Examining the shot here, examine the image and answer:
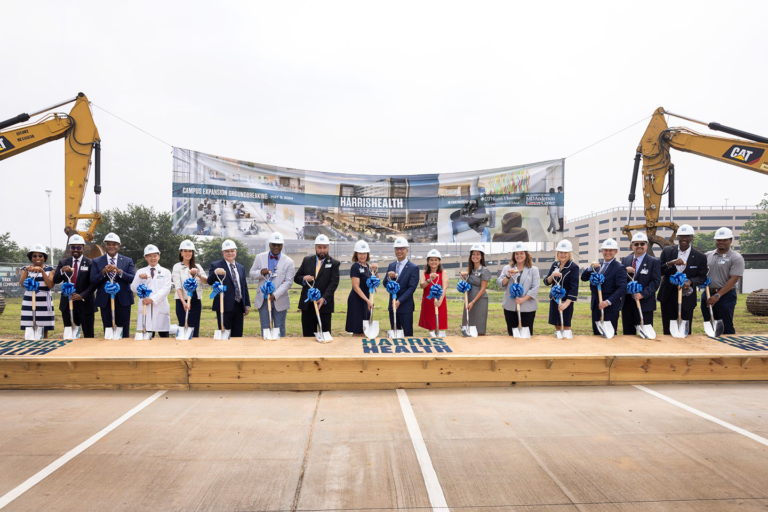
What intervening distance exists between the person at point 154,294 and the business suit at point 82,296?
0.74 m

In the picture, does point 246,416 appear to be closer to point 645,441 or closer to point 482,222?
point 645,441

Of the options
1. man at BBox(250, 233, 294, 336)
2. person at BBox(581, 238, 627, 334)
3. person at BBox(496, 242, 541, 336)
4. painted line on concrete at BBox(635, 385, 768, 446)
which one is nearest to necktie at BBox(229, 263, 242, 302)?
man at BBox(250, 233, 294, 336)

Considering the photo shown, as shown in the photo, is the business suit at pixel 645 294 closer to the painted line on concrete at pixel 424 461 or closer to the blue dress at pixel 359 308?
the blue dress at pixel 359 308

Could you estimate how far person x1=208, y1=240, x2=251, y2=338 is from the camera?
6.14 m

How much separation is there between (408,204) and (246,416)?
22.9 feet

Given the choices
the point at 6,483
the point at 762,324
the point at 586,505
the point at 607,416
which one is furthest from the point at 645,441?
the point at 762,324

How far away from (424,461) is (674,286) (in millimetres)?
5017

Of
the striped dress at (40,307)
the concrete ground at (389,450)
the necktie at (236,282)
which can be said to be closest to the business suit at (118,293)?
the striped dress at (40,307)

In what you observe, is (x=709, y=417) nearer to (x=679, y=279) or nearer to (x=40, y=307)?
(x=679, y=279)

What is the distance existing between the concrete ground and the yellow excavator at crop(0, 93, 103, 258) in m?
4.78

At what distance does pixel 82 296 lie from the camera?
6.25m

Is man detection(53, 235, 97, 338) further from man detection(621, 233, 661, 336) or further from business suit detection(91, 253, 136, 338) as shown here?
man detection(621, 233, 661, 336)

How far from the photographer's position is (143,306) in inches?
239

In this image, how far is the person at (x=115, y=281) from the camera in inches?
245
